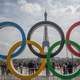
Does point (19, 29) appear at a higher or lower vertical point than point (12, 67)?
higher

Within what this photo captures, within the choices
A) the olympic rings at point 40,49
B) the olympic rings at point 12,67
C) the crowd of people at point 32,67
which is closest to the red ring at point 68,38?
the olympic rings at point 40,49

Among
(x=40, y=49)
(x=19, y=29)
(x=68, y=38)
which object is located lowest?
(x=40, y=49)

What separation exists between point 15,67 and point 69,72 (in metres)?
2.95

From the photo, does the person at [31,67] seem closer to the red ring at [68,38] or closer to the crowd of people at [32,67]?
the crowd of people at [32,67]

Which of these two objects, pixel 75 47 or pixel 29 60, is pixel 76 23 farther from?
pixel 29 60

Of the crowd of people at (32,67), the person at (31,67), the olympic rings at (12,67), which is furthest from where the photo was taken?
the person at (31,67)

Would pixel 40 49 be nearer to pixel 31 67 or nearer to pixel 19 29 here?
pixel 31 67

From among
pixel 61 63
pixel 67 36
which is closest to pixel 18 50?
pixel 67 36

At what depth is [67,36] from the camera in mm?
33281

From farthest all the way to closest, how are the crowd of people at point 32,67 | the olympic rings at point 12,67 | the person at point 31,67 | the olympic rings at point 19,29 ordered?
the person at point 31,67, the crowd of people at point 32,67, the olympic rings at point 19,29, the olympic rings at point 12,67

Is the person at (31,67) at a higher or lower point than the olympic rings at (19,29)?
lower

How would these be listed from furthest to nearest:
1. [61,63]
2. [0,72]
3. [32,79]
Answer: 1. [61,63]
2. [0,72]
3. [32,79]

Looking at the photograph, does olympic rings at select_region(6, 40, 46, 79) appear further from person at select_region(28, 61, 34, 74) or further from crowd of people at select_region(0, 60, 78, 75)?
person at select_region(28, 61, 34, 74)

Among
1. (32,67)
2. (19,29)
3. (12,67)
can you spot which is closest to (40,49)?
(32,67)
